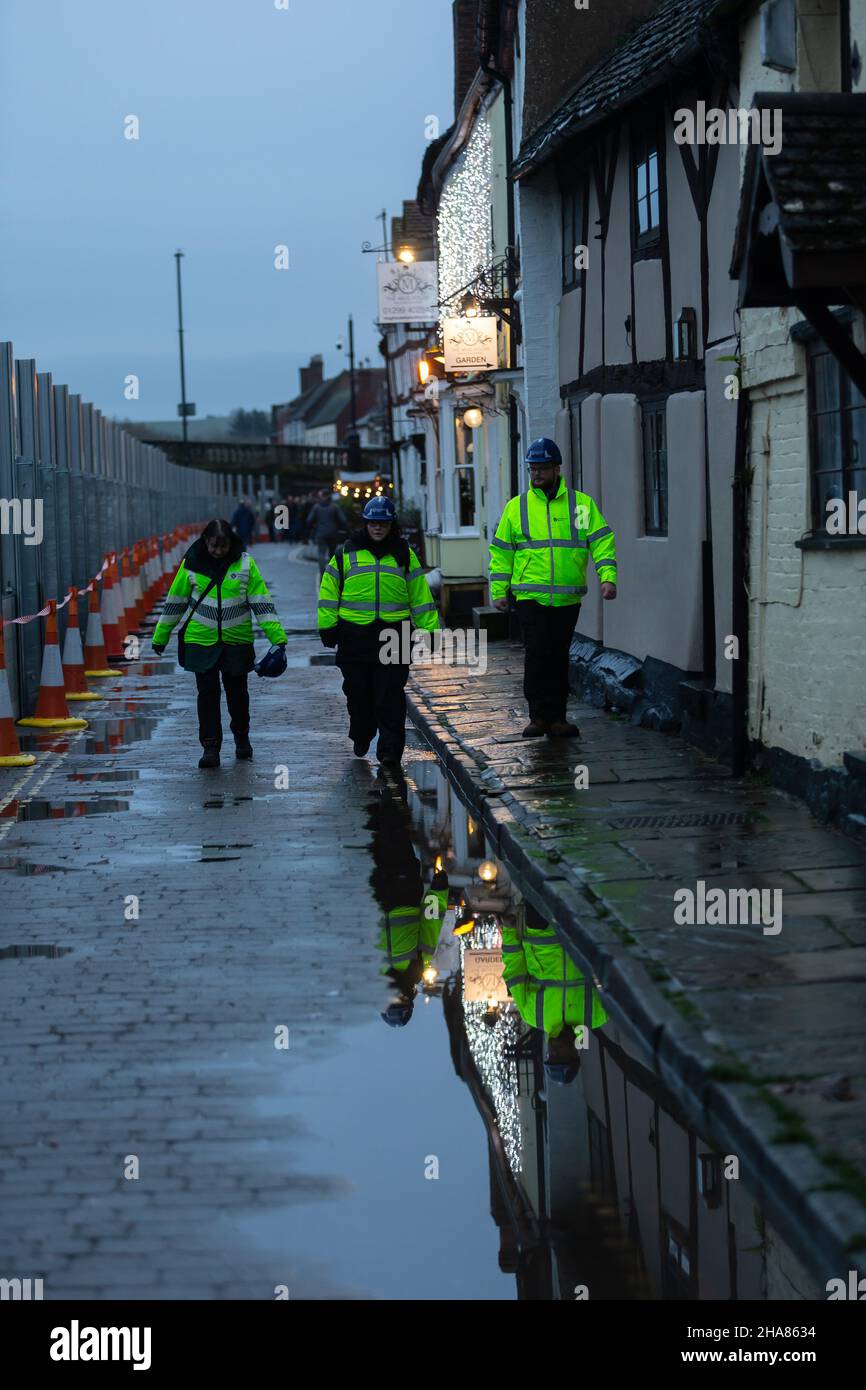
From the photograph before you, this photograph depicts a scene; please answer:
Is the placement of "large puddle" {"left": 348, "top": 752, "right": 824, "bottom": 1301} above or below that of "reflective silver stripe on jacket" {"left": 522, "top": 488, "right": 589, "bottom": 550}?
below

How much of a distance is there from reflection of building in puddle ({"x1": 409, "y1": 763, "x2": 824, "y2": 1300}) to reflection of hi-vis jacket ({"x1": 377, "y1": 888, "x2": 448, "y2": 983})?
0.50 m

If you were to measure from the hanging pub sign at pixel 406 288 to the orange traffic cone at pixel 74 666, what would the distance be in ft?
76.3

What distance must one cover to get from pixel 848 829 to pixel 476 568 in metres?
22.0

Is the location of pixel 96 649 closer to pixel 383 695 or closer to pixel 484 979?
pixel 383 695

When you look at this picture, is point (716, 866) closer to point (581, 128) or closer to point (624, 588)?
point (624, 588)

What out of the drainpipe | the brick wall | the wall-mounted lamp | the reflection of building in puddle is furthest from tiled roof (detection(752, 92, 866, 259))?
the wall-mounted lamp

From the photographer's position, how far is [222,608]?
13.5 m

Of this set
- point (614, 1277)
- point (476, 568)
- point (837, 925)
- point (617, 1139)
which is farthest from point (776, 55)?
point (476, 568)

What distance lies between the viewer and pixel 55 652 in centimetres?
1582

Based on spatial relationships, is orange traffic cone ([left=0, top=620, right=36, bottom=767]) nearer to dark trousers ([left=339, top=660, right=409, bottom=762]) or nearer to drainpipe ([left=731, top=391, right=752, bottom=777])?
dark trousers ([left=339, top=660, right=409, bottom=762])

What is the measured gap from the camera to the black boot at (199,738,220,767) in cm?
1333

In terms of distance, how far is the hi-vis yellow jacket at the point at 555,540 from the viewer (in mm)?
13266

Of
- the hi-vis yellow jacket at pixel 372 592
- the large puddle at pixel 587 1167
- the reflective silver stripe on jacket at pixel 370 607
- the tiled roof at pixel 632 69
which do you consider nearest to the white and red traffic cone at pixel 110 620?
the tiled roof at pixel 632 69
